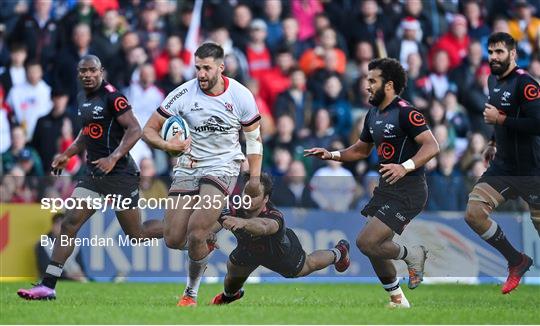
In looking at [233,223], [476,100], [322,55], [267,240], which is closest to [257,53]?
[322,55]

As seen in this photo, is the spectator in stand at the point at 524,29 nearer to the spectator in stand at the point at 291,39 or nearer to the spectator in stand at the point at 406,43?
the spectator in stand at the point at 406,43

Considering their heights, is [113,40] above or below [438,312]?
above

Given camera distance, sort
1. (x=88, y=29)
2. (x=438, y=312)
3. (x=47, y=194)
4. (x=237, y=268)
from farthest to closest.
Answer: (x=88, y=29), (x=47, y=194), (x=237, y=268), (x=438, y=312)

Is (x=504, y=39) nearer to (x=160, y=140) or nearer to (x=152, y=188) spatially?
(x=160, y=140)

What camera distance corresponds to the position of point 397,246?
1231 centimetres

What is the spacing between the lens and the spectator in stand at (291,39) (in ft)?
66.9

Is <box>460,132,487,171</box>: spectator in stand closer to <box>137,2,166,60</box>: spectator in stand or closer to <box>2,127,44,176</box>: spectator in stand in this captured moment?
<box>137,2,166,60</box>: spectator in stand

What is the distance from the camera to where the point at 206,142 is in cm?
1239

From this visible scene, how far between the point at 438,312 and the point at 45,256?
5155 millimetres

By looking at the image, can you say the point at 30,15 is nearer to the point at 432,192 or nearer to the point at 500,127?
the point at 432,192

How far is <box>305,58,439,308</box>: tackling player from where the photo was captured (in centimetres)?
1204

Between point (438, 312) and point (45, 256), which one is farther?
point (45, 256)

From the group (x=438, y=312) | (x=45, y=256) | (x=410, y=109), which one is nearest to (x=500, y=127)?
(x=410, y=109)

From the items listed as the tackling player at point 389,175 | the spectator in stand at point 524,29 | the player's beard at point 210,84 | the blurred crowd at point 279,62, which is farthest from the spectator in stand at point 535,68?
the player's beard at point 210,84
